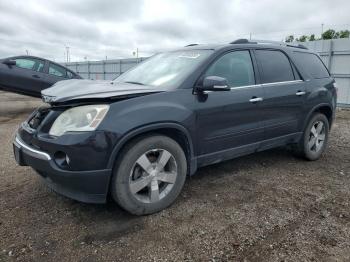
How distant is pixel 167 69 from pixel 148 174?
4.59 feet

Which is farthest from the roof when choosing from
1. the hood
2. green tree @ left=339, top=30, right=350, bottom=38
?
green tree @ left=339, top=30, right=350, bottom=38

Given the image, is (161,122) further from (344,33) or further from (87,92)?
(344,33)

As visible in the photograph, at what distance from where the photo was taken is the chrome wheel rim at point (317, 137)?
5141 mm

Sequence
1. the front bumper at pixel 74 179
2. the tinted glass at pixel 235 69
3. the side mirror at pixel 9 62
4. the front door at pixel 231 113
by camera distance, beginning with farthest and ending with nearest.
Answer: the side mirror at pixel 9 62
the tinted glass at pixel 235 69
the front door at pixel 231 113
the front bumper at pixel 74 179

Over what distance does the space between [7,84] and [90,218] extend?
27.2 ft

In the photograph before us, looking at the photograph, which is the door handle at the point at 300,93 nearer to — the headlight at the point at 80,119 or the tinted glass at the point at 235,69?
the tinted glass at the point at 235,69

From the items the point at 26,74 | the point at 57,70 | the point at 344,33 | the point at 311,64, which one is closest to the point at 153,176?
the point at 311,64

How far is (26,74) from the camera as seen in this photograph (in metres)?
10.1

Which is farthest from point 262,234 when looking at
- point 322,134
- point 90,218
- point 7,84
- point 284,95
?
point 7,84

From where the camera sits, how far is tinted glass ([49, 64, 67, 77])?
10693 millimetres

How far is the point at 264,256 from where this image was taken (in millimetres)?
2615

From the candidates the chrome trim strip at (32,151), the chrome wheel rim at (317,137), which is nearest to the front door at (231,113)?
the chrome wheel rim at (317,137)

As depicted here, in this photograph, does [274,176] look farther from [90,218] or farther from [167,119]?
[90,218]

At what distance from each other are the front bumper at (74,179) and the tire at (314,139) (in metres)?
3.32
